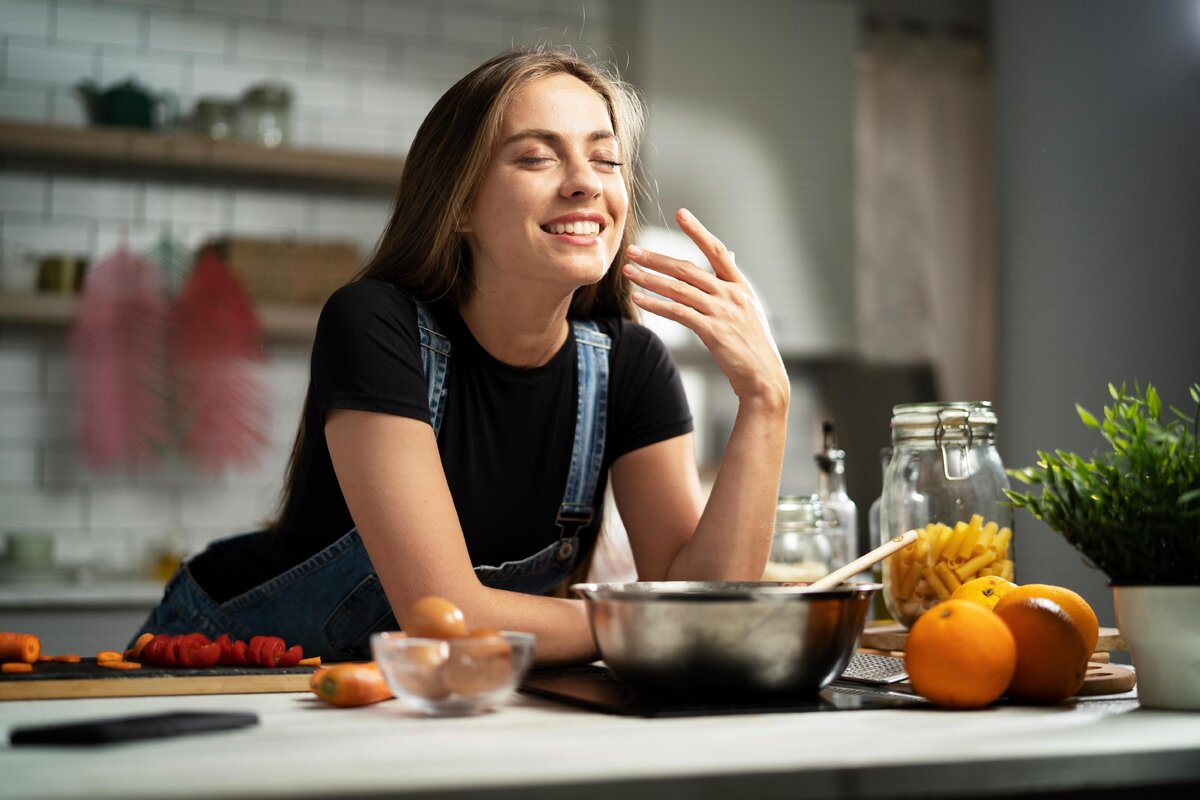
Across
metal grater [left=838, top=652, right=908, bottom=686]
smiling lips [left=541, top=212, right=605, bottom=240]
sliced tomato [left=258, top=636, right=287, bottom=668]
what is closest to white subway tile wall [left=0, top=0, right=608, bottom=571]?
smiling lips [left=541, top=212, right=605, bottom=240]

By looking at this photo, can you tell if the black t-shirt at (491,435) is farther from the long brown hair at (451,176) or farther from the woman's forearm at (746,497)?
the woman's forearm at (746,497)

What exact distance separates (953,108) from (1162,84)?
878 mm

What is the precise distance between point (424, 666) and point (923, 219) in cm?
376

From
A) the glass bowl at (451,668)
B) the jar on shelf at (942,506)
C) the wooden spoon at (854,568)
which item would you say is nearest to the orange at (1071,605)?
the wooden spoon at (854,568)

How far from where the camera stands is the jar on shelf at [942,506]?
126cm

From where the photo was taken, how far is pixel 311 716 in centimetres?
83

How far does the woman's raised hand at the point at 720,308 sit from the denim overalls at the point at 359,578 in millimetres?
279

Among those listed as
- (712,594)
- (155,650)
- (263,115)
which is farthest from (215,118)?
(712,594)

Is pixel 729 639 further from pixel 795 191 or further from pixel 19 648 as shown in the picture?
pixel 795 191

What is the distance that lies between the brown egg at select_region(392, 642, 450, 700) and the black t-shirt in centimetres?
60

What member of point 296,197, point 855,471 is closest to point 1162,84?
point 855,471

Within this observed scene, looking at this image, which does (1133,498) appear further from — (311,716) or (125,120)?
(125,120)

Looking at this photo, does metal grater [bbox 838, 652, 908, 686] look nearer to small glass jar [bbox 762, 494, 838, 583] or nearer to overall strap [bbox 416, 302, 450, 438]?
small glass jar [bbox 762, 494, 838, 583]

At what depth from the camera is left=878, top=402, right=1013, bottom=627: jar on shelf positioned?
1264 millimetres
